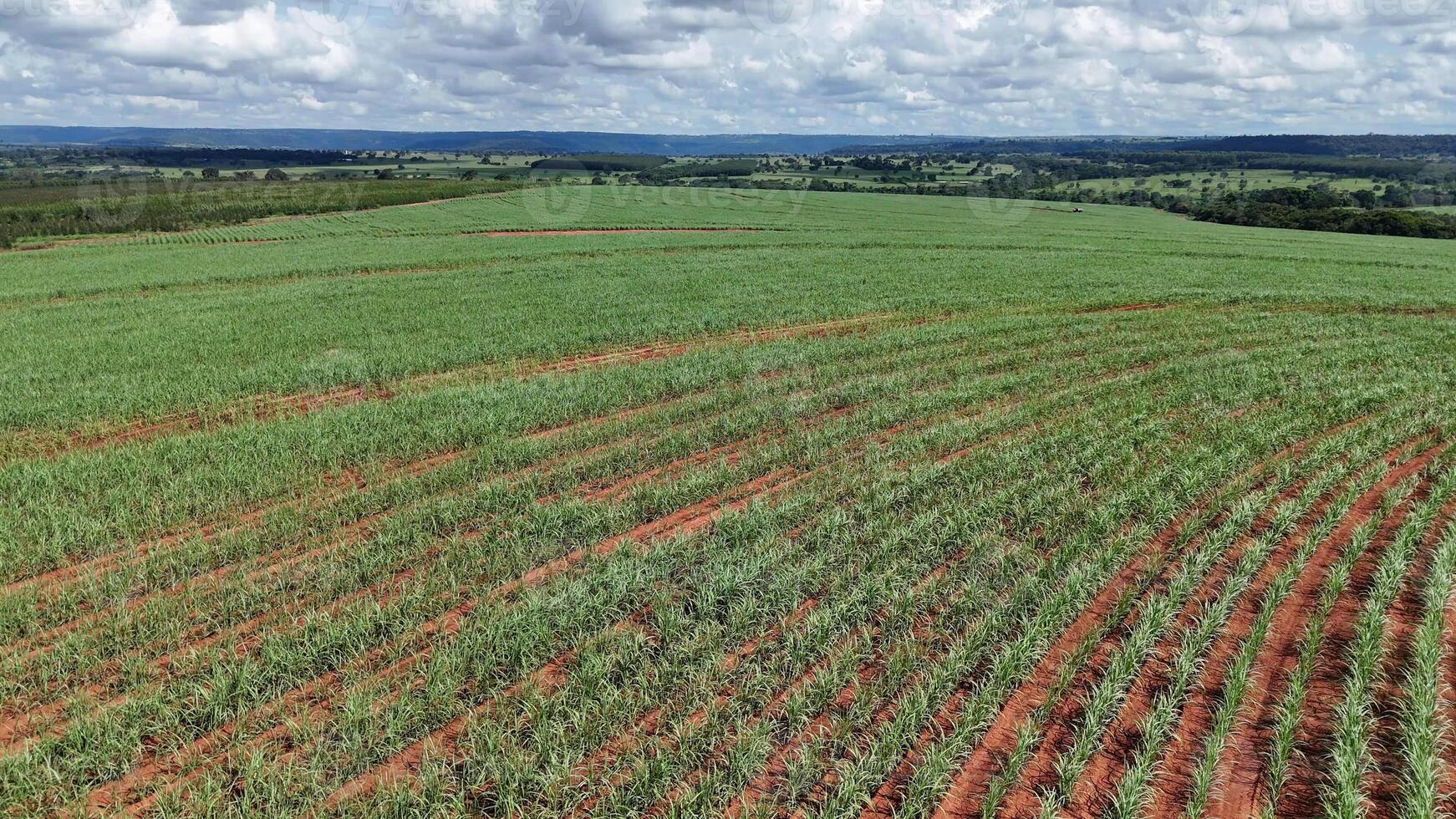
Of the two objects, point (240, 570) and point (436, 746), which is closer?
point (436, 746)

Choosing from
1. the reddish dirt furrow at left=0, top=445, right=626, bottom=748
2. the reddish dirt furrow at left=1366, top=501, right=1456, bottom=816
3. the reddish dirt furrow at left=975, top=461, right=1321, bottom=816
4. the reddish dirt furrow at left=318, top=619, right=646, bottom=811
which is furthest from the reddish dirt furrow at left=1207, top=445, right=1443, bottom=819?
the reddish dirt furrow at left=0, top=445, right=626, bottom=748

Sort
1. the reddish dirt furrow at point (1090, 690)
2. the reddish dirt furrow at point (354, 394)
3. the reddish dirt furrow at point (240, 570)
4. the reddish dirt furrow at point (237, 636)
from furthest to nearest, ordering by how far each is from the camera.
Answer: the reddish dirt furrow at point (354, 394), the reddish dirt furrow at point (240, 570), the reddish dirt furrow at point (237, 636), the reddish dirt furrow at point (1090, 690)

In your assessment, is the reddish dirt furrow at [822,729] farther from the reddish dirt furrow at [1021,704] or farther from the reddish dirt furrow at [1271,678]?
the reddish dirt furrow at [1271,678]

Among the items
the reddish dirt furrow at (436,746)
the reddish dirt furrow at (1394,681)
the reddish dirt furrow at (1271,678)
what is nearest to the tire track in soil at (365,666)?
the reddish dirt furrow at (436,746)

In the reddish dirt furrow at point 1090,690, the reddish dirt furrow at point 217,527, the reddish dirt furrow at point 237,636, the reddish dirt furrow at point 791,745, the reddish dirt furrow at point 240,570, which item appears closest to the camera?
the reddish dirt furrow at point 791,745

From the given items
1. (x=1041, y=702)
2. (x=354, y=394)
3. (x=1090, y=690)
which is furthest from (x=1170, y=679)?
(x=354, y=394)

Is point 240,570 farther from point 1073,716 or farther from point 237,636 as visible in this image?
→ point 1073,716

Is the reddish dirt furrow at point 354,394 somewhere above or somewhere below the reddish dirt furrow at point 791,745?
above
